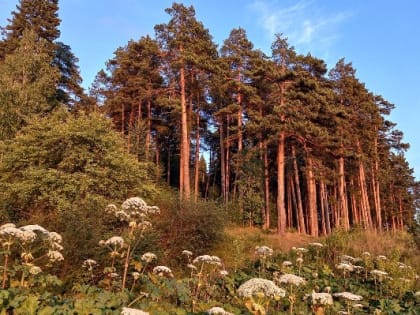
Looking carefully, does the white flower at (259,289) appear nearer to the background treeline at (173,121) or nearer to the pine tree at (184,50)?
the background treeline at (173,121)

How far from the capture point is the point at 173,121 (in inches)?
1314

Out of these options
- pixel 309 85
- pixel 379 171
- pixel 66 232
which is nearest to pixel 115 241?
pixel 66 232

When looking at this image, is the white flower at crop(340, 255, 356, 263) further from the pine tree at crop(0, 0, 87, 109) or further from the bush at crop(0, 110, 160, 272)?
the pine tree at crop(0, 0, 87, 109)

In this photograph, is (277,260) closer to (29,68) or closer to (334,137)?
(334,137)

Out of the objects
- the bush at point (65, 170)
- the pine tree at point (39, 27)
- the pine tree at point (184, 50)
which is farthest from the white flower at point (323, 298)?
the pine tree at point (39, 27)

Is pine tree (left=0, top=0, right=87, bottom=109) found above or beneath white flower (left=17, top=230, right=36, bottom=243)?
above

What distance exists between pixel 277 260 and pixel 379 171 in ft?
115

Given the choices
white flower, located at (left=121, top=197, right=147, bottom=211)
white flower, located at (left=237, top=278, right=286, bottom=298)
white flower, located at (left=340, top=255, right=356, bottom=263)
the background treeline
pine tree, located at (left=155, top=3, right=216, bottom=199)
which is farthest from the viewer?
pine tree, located at (left=155, top=3, right=216, bottom=199)

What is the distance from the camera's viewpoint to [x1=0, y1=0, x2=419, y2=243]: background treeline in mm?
16406

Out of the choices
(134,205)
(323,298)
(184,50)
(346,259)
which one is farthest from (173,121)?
(323,298)

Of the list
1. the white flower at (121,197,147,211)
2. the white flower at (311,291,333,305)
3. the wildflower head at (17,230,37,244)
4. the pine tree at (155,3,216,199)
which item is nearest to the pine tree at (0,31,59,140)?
the pine tree at (155,3,216,199)

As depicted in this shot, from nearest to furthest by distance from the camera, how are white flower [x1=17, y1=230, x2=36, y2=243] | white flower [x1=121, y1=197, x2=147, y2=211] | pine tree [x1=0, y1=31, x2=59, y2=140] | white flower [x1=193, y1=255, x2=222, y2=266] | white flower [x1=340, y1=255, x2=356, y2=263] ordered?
white flower [x1=17, y1=230, x2=36, y2=243] < white flower [x1=121, y1=197, x2=147, y2=211] < white flower [x1=193, y1=255, x2=222, y2=266] < white flower [x1=340, y1=255, x2=356, y2=263] < pine tree [x1=0, y1=31, x2=59, y2=140]

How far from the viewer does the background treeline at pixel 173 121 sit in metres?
16.4

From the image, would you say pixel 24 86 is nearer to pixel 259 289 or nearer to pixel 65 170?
pixel 65 170
